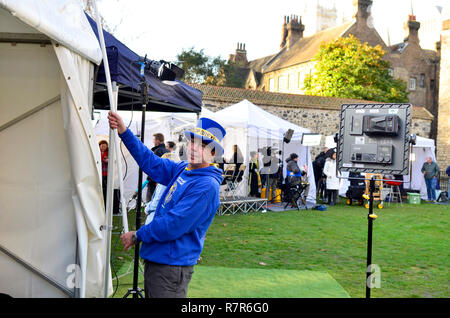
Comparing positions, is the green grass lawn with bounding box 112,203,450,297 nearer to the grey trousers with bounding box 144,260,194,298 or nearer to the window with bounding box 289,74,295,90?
the grey trousers with bounding box 144,260,194,298

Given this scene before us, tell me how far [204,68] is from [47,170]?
121 feet

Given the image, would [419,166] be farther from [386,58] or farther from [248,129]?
[386,58]

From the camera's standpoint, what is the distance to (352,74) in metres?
29.9

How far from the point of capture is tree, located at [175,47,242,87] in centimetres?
3869

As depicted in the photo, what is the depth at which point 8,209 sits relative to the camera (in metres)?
3.42

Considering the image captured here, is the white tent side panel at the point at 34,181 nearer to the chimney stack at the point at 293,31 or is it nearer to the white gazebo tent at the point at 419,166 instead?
the white gazebo tent at the point at 419,166

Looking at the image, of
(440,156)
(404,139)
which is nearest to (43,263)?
(404,139)

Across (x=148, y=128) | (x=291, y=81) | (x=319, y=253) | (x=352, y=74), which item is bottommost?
(x=319, y=253)

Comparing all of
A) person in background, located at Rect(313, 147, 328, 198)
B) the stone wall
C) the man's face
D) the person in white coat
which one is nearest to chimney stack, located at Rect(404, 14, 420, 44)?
the stone wall

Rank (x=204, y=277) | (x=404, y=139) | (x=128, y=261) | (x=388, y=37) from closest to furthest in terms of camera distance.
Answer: (x=404, y=139) → (x=204, y=277) → (x=128, y=261) → (x=388, y=37)

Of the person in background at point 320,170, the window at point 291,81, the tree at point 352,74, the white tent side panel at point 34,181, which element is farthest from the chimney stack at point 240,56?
the white tent side panel at point 34,181

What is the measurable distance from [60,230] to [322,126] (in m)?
19.7

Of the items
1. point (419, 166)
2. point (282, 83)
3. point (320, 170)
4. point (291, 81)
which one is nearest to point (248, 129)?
point (320, 170)

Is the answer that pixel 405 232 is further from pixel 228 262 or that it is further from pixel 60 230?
pixel 60 230
